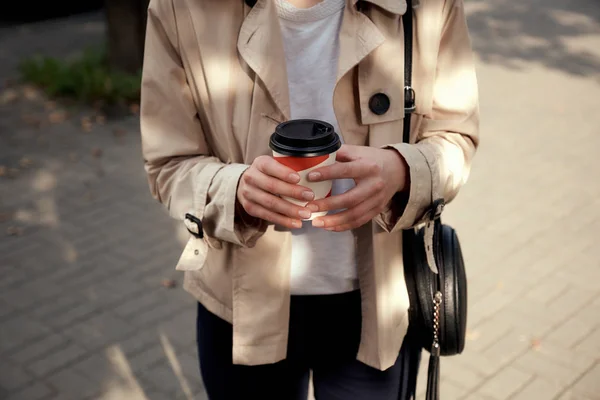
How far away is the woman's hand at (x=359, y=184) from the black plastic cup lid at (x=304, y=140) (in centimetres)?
4

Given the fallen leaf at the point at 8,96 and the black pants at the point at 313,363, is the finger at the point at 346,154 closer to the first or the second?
the black pants at the point at 313,363

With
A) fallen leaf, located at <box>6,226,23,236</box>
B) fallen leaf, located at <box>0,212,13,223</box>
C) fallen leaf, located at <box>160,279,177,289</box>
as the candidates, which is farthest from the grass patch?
fallen leaf, located at <box>160,279,177,289</box>

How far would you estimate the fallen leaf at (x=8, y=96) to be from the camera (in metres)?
7.55

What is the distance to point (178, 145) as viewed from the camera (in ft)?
5.74

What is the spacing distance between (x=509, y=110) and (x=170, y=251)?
3909 millimetres

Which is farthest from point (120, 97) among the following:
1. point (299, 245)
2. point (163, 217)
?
point (299, 245)

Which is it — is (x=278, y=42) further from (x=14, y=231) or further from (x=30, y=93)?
(x=30, y=93)

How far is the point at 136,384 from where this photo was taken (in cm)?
366

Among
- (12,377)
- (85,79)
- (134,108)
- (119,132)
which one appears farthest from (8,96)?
(12,377)

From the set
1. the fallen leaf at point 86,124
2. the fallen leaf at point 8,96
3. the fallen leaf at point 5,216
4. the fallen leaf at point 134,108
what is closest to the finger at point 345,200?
the fallen leaf at point 5,216

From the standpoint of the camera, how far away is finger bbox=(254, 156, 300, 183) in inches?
56.3

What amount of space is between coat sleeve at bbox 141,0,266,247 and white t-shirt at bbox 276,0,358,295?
0.17 m

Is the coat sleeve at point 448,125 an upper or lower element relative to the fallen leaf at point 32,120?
upper

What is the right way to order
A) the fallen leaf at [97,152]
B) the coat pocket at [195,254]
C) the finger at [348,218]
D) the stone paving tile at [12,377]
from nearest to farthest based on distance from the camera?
the finger at [348,218] < the coat pocket at [195,254] < the stone paving tile at [12,377] < the fallen leaf at [97,152]
